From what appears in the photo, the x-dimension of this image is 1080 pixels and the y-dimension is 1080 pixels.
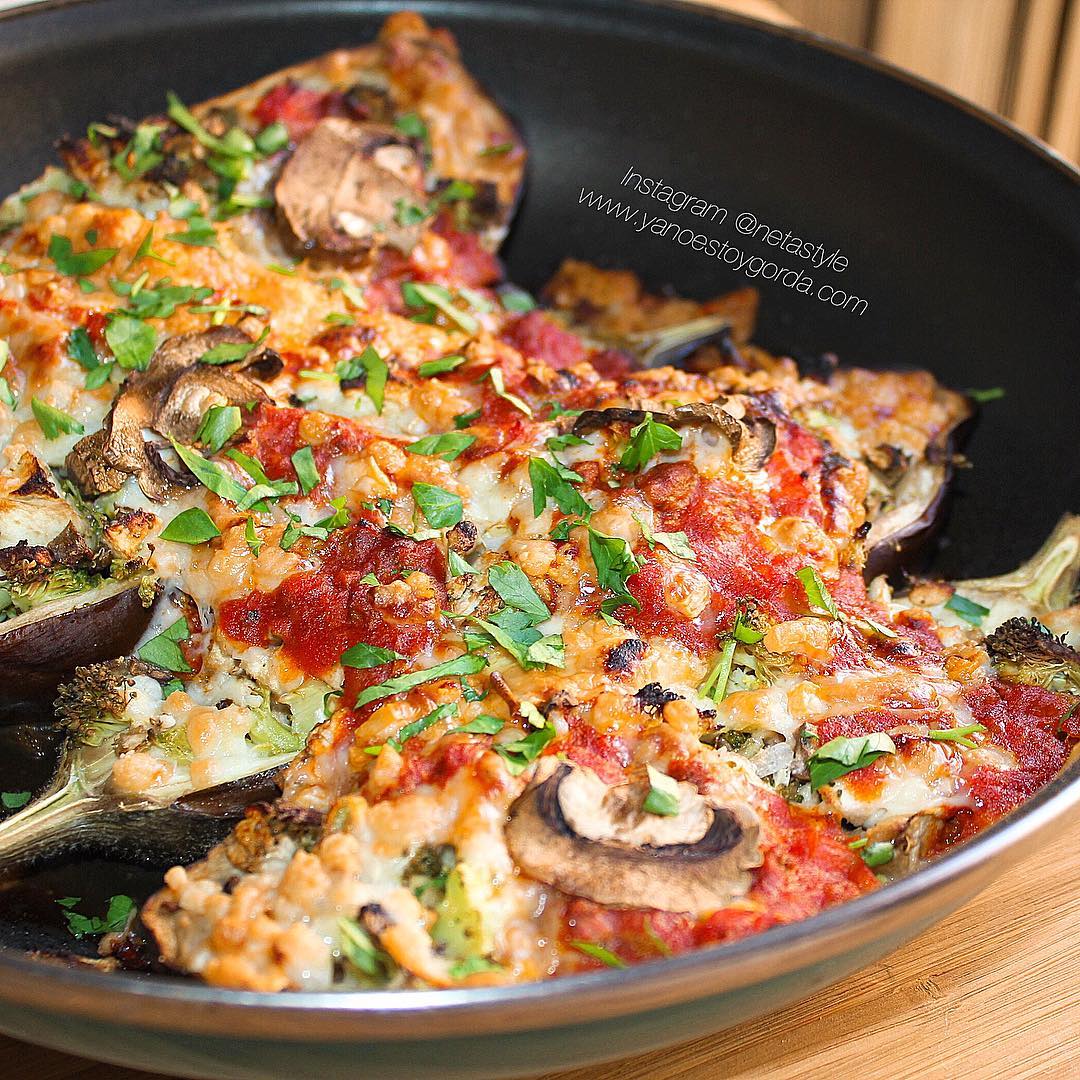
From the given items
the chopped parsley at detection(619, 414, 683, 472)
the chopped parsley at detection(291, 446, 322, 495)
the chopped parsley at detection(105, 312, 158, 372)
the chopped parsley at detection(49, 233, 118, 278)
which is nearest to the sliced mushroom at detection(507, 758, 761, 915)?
the chopped parsley at detection(619, 414, 683, 472)

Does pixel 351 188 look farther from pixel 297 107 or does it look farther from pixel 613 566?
pixel 613 566

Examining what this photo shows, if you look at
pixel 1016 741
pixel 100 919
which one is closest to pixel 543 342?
pixel 1016 741

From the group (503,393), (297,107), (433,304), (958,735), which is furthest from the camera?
(297,107)

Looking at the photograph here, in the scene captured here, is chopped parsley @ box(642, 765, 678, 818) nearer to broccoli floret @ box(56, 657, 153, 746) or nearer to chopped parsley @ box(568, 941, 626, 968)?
chopped parsley @ box(568, 941, 626, 968)

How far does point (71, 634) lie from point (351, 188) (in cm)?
139

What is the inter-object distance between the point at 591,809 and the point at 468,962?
281 mm

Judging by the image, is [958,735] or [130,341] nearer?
[958,735]

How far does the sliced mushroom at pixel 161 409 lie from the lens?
2266mm

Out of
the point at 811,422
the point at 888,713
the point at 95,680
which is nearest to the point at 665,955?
the point at 888,713

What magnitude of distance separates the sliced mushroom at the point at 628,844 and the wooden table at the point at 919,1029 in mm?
386

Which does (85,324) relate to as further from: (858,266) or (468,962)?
(858,266)

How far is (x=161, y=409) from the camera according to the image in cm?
235

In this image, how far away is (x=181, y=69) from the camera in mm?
3285

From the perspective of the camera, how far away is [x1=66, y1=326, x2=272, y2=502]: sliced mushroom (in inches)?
89.2
